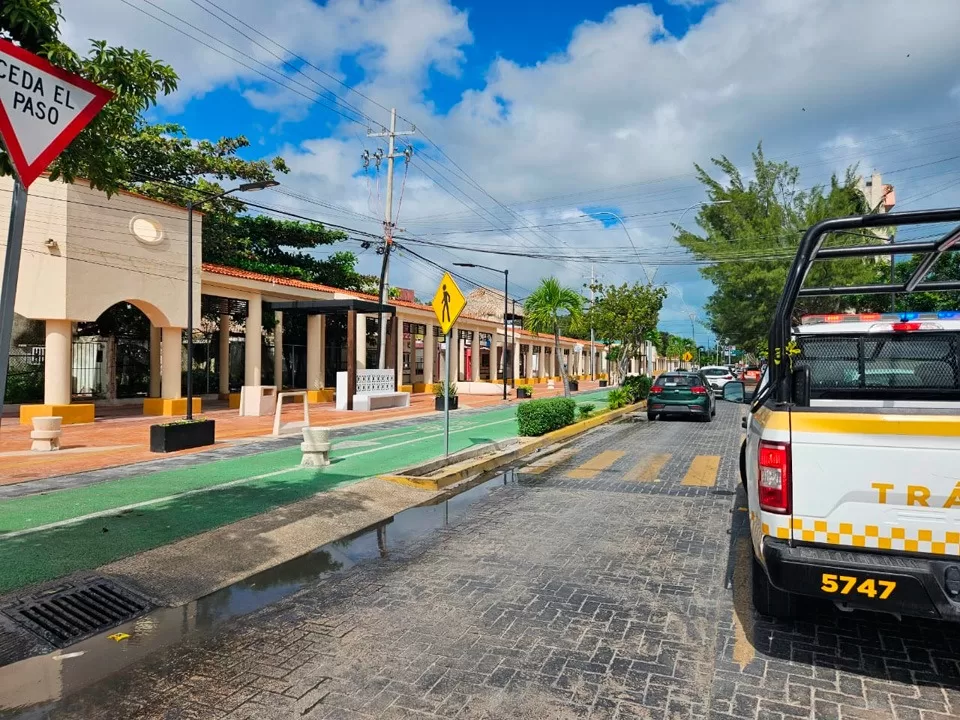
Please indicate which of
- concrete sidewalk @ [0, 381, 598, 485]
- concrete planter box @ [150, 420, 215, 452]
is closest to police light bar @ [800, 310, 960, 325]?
concrete sidewalk @ [0, 381, 598, 485]

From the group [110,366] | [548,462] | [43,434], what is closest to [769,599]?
[548,462]

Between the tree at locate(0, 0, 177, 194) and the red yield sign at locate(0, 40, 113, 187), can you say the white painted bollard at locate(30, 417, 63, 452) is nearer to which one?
the tree at locate(0, 0, 177, 194)

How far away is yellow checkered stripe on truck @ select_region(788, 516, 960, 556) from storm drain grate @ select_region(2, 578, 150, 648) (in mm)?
4564

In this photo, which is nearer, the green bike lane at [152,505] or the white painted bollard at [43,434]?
the green bike lane at [152,505]

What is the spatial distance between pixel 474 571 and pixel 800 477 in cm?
304

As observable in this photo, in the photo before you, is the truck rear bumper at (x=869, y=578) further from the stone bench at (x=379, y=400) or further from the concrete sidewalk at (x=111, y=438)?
the stone bench at (x=379, y=400)

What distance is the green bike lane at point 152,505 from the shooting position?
19.2 ft

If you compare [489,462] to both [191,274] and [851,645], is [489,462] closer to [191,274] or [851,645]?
[851,645]

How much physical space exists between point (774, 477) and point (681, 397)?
1677cm

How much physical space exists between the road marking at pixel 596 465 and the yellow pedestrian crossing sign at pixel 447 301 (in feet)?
10.6

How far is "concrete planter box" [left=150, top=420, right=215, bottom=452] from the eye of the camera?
12.2m

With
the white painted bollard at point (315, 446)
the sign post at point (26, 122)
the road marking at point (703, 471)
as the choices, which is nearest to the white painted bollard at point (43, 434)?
the white painted bollard at point (315, 446)

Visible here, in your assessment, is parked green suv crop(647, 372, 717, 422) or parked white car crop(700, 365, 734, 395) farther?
parked white car crop(700, 365, 734, 395)

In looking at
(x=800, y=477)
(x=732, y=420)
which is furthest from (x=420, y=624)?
(x=732, y=420)
